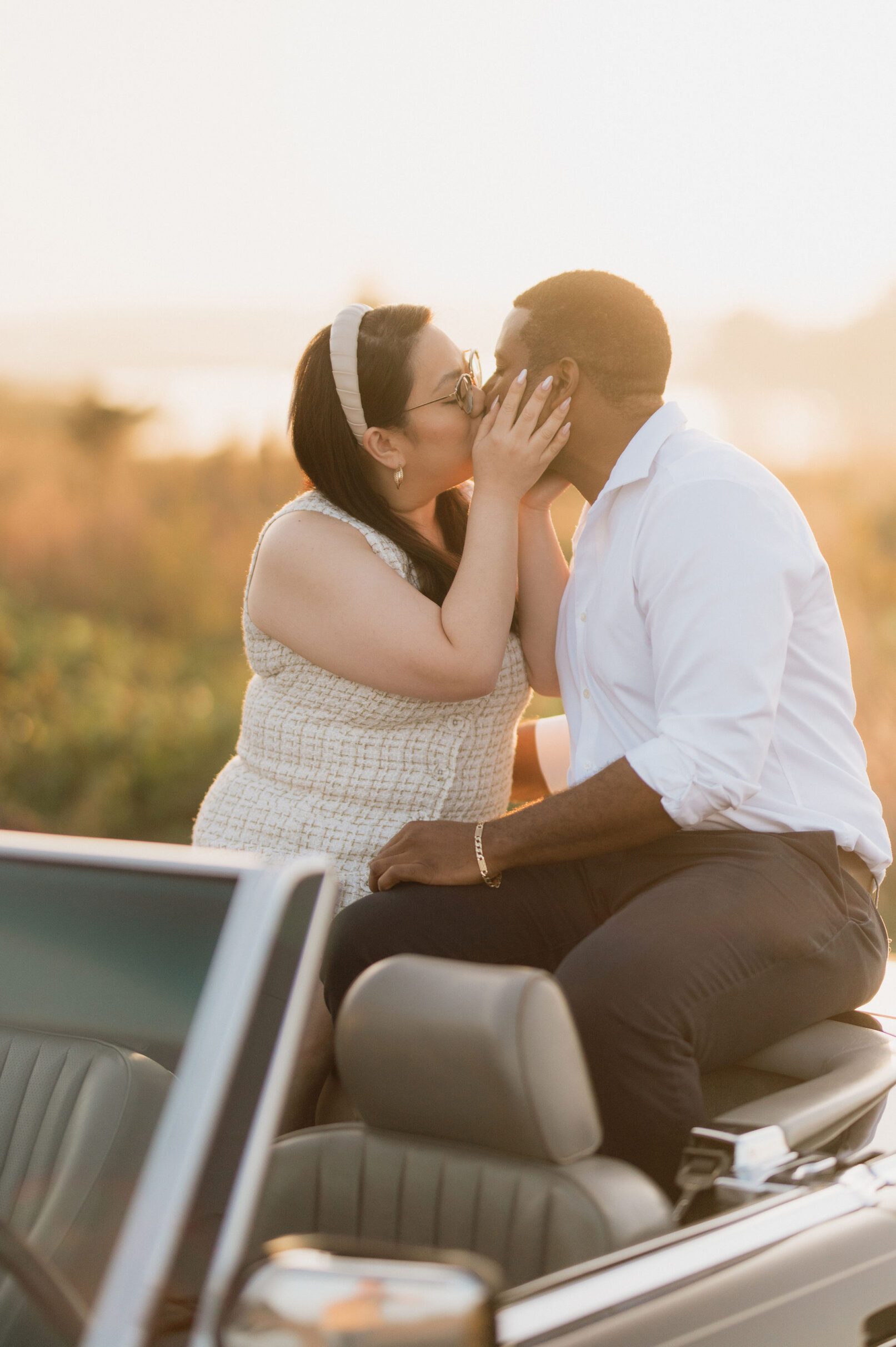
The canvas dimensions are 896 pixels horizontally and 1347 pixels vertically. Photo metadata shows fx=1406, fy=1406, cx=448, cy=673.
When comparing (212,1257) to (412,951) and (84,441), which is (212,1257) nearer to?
(412,951)

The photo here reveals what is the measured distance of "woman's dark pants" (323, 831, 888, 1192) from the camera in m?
1.88

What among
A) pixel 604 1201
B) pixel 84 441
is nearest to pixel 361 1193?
pixel 604 1201

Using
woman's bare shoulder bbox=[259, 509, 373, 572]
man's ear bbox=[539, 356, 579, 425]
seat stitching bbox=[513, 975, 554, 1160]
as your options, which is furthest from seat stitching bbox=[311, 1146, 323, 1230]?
man's ear bbox=[539, 356, 579, 425]

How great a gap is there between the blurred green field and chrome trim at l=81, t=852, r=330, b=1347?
935 cm

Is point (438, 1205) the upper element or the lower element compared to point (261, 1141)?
lower

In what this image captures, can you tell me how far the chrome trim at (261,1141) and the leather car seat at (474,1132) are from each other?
0.71 ft

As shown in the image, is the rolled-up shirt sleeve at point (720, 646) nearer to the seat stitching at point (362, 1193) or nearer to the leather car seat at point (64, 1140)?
the seat stitching at point (362, 1193)

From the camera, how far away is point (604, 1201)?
1.48 metres

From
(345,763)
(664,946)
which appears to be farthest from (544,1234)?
(345,763)

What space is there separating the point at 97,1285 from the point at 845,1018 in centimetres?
142

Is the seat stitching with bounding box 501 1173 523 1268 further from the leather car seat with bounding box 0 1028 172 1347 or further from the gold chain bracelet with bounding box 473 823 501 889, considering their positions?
the gold chain bracelet with bounding box 473 823 501 889

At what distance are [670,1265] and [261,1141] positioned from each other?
0.51 meters

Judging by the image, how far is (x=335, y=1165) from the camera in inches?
64.8

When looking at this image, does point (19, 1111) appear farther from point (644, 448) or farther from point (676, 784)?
point (644, 448)
